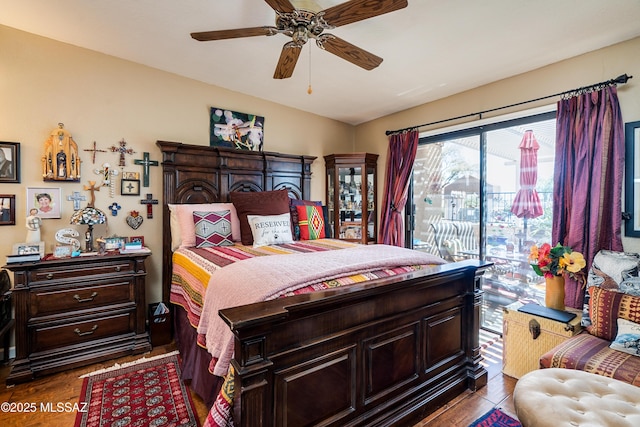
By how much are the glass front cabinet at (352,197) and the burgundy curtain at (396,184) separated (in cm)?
21

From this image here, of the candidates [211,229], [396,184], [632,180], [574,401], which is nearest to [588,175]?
[632,180]

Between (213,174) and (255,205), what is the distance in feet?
2.23

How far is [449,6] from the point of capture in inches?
78.7

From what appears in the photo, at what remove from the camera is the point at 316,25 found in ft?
5.99

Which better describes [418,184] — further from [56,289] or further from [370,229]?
[56,289]

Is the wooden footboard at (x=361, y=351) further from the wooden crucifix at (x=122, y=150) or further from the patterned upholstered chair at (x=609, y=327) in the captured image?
the wooden crucifix at (x=122, y=150)

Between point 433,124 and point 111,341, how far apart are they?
405 cm

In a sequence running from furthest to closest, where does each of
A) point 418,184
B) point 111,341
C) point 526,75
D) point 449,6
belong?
1. point 418,184
2. point 526,75
3. point 111,341
4. point 449,6

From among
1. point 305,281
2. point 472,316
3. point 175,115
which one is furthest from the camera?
point 175,115

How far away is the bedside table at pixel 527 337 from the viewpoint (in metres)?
2.17

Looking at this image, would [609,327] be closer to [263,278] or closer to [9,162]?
[263,278]

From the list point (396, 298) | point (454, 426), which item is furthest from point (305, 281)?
point (454, 426)

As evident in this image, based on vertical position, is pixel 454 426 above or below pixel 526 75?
below

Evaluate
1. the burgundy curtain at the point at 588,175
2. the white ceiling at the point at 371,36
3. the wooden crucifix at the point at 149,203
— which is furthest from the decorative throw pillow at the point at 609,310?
the wooden crucifix at the point at 149,203
